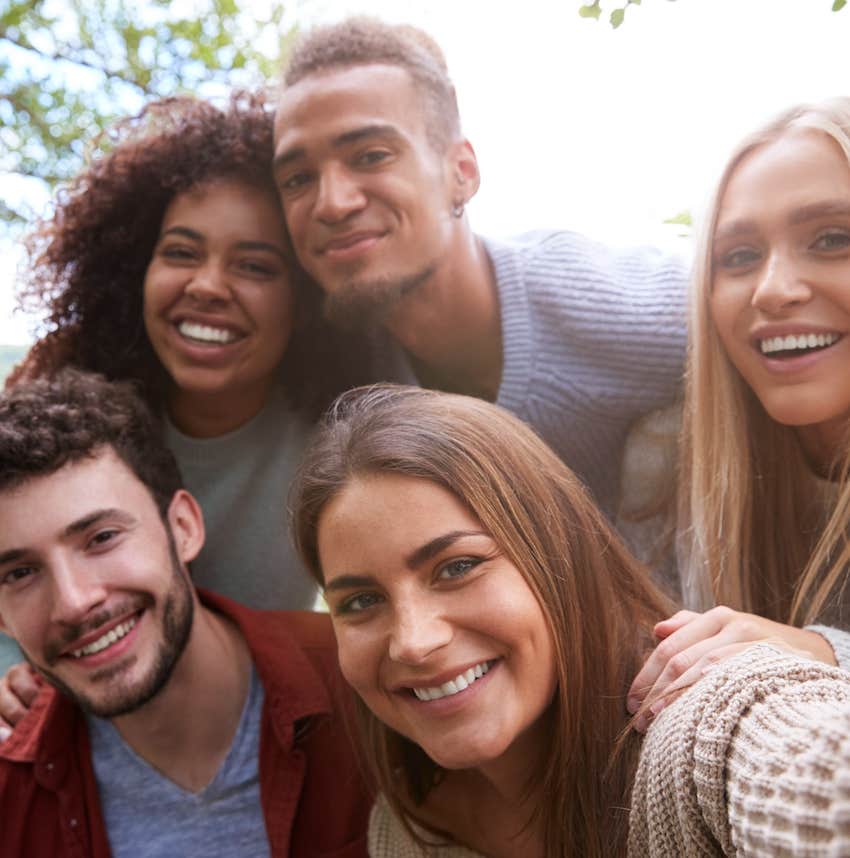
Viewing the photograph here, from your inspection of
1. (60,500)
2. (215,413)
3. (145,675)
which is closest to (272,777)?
(145,675)

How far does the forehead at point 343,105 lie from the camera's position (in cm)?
293

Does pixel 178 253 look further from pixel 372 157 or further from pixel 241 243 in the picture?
pixel 372 157

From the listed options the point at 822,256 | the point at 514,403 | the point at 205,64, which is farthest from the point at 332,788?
the point at 205,64

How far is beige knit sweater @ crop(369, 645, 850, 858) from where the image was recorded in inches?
40.5

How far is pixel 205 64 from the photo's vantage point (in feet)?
12.9

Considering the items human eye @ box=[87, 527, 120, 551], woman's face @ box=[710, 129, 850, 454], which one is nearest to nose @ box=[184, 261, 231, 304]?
human eye @ box=[87, 527, 120, 551]

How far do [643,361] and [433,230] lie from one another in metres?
0.79

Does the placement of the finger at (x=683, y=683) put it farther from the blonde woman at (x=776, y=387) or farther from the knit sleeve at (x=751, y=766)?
the blonde woman at (x=776, y=387)

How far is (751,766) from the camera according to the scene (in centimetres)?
123

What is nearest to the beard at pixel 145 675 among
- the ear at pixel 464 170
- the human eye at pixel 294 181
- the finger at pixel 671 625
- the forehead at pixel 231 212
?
the forehead at pixel 231 212

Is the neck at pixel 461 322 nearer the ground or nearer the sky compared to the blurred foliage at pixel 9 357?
nearer the ground

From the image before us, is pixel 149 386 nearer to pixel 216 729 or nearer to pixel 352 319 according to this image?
pixel 352 319

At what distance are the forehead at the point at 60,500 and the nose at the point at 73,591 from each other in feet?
0.32

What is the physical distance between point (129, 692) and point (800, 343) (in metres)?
1.95
